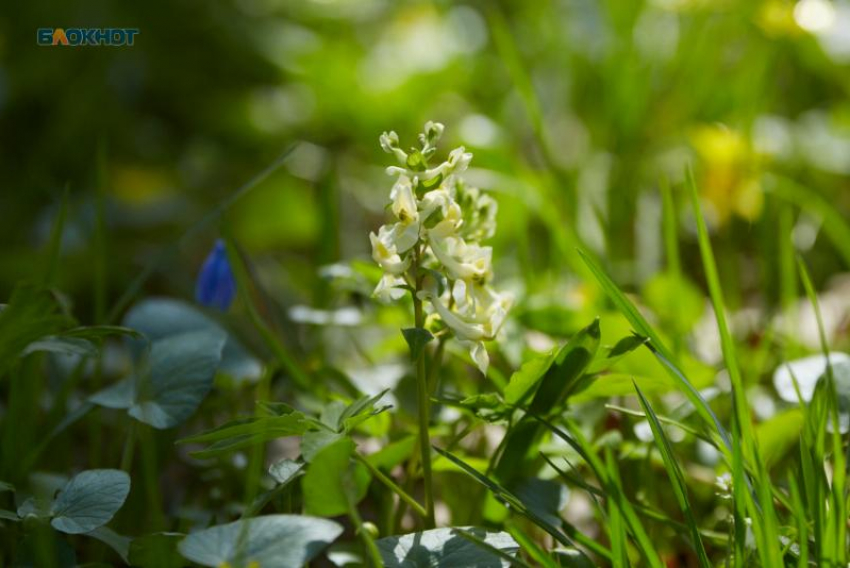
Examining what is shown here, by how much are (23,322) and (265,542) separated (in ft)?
1.06

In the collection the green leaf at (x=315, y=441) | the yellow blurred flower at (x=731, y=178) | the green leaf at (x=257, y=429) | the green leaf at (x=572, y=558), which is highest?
the yellow blurred flower at (x=731, y=178)

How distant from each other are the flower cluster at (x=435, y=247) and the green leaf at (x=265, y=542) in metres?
0.21

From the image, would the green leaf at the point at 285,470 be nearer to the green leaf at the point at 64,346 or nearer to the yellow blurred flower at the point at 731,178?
the green leaf at the point at 64,346

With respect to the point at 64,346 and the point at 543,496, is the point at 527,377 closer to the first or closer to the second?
the point at 543,496

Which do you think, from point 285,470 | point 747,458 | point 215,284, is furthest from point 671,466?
point 215,284

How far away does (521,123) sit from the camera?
8.09 feet

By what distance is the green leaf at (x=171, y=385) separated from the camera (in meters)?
0.90

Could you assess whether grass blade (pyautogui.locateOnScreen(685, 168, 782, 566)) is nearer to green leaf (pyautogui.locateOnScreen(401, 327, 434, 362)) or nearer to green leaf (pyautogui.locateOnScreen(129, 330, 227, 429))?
green leaf (pyautogui.locateOnScreen(401, 327, 434, 362))

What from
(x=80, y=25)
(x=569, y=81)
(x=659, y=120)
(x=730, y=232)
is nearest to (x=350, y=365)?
(x=730, y=232)

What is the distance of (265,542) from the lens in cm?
68

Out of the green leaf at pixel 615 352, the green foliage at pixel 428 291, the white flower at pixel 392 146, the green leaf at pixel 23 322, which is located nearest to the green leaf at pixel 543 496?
the green foliage at pixel 428 291

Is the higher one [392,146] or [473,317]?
[392,146]

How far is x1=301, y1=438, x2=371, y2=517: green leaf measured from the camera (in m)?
0.70

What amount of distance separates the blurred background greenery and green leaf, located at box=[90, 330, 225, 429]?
46cm
